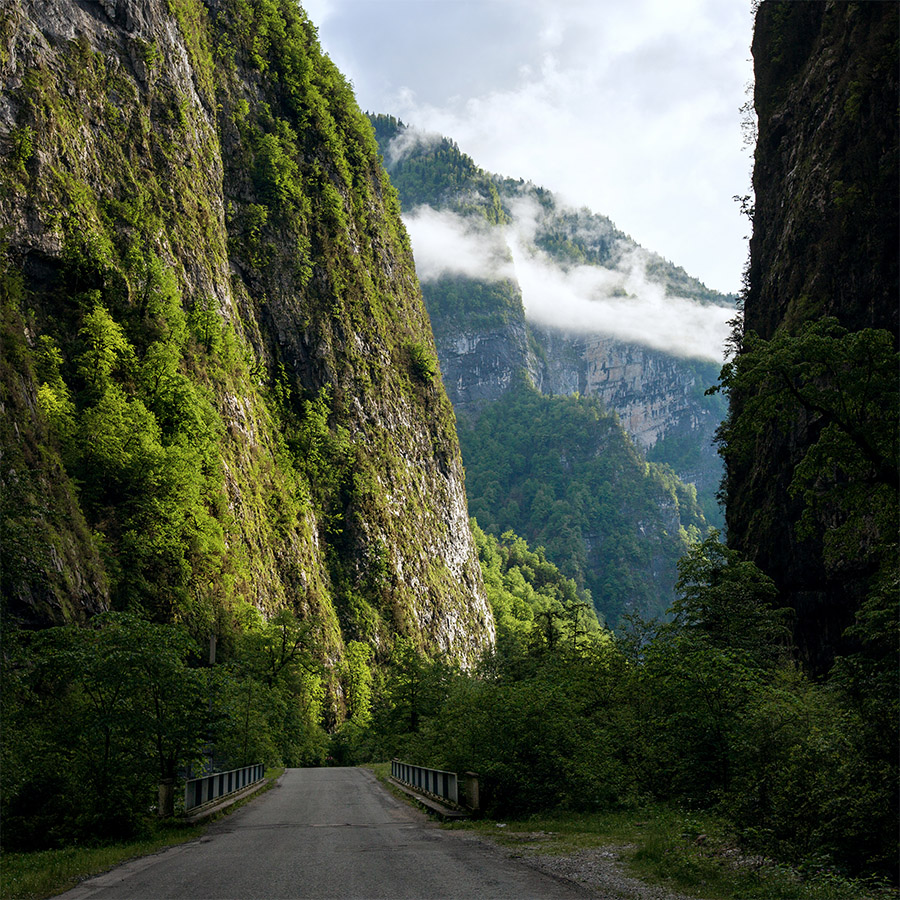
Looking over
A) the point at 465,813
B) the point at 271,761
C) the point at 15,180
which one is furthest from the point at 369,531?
the point at 465,813

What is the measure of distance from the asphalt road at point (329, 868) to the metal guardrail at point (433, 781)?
3.00 ft

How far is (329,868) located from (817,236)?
28.8 metres

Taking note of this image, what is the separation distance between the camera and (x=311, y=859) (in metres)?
11.8

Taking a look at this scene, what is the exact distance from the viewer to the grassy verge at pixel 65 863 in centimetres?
966

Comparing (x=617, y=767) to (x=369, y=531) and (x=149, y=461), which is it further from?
(x=369, y=531)

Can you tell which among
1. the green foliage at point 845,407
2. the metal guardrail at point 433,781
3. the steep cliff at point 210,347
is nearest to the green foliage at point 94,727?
the steep cliff at point 210,347

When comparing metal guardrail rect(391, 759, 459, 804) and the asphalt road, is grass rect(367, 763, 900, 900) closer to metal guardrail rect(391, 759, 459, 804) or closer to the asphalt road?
the asphalt road

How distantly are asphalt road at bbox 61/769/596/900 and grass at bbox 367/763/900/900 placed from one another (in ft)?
3.80

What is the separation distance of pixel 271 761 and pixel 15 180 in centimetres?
3262

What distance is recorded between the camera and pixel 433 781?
20812 millimetres

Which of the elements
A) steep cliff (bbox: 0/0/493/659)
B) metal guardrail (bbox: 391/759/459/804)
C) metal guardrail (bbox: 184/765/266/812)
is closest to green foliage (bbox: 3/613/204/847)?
metal guardrail (bbox: 184/765/266/812)

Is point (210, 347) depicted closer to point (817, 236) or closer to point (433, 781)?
point (817, 236)

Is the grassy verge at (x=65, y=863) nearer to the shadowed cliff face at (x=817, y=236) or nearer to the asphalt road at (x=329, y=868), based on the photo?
the asphalt road at (x=329, y=868)

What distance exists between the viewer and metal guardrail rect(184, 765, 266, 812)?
17422 mm
